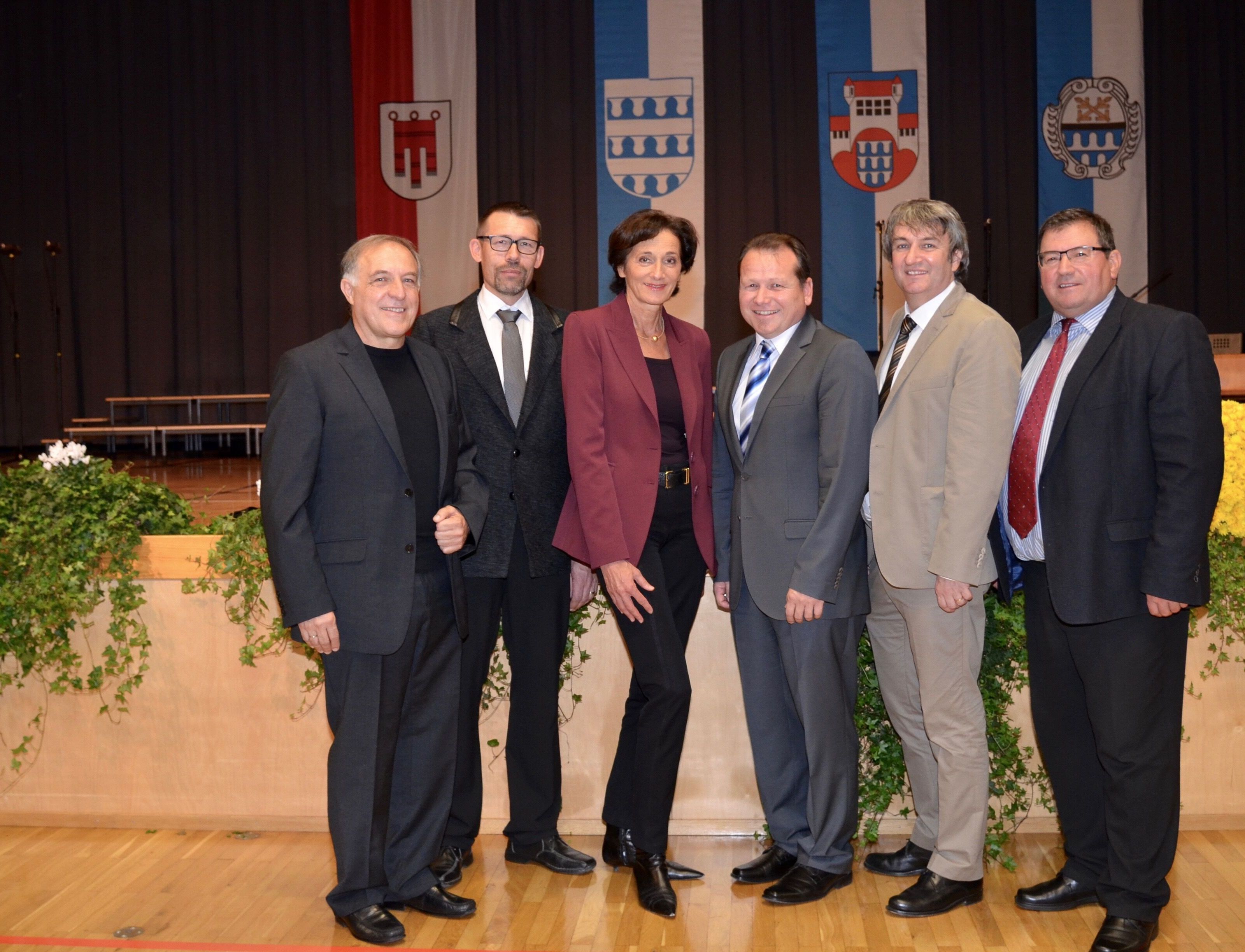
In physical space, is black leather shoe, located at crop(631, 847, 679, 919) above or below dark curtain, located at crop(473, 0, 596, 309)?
below

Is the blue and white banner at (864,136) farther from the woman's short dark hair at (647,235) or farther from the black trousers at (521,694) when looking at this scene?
the black trousers at (521,694)

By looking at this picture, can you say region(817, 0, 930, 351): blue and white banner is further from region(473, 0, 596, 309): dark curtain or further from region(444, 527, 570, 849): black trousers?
region(444, 527, 570, 849): black trousers

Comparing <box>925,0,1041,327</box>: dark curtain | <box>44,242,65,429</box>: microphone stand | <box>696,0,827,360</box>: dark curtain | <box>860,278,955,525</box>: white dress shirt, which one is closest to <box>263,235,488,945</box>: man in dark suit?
<box>860,278,955,525</box>: white dress shirt

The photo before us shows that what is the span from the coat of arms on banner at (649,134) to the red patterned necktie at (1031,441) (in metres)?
7.71

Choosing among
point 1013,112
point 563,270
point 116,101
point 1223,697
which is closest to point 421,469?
point 1223,697

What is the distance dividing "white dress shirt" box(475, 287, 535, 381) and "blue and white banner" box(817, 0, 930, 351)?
7210 millimetres

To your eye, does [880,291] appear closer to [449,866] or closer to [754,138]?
[754,138]

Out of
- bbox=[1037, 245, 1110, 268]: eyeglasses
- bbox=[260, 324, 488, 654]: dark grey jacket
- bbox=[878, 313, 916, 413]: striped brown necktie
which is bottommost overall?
bbox=[260, 324, 488, 654]: dark grey jacket

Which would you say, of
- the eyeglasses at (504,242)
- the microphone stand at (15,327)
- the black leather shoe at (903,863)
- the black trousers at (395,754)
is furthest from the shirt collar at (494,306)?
the microphone stand at (15,327)

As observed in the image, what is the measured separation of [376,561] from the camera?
2.53m

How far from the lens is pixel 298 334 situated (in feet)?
36.6

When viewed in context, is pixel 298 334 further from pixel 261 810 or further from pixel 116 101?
pixel 261 810

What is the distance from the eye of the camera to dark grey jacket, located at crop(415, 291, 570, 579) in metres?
2.87

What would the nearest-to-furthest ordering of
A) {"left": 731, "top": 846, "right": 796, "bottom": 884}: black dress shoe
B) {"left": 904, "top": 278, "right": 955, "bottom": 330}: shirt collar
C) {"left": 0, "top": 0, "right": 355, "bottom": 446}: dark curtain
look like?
{"left": 904, "top": 278, "right": 955, "bottom": 330}: shirt collar, {"left": 731, "top": 846, "right": 796, "bottom": 884}: black dress shoe, {"left": 0, "top": 0, "right": 355, "bottom": 446}: dark curtain
